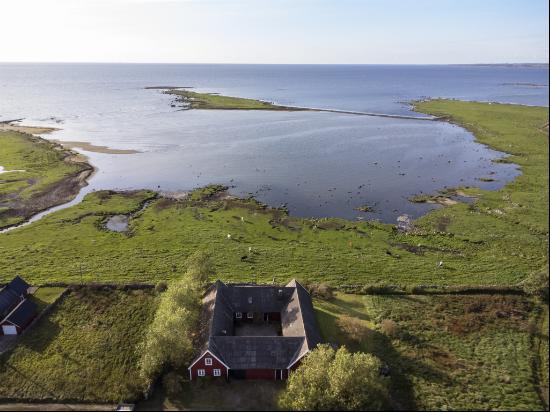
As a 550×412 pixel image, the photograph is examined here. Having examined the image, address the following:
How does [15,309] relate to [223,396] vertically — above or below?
above

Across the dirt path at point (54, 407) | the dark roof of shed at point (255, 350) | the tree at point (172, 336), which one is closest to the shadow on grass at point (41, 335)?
the dirt path at point (54, 407)

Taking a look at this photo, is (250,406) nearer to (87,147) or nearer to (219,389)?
(219,389)

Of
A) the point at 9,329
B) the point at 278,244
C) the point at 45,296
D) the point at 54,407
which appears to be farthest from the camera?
the point at 278,244

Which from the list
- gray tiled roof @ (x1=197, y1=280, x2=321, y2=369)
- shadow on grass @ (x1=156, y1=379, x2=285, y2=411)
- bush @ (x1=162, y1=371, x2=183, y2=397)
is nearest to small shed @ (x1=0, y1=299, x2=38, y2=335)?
shadow on grass @ (x1=156, y1=379, x2=285, y2=411)

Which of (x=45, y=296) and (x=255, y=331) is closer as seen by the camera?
(x=255, y=331)

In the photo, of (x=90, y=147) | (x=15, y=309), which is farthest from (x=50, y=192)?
(x=15, y=309)

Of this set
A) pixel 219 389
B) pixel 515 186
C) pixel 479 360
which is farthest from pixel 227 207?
pixel 515 186

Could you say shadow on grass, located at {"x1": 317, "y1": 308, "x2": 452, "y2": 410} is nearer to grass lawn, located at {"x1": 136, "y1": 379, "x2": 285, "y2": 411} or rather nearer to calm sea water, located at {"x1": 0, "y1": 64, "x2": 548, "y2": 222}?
grass lawn, located at {"x1": 136, "y1": 379, "x2": 285, "y2": 411}

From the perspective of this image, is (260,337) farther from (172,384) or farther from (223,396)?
(172,384)
